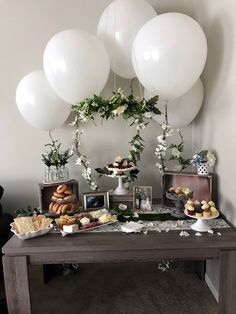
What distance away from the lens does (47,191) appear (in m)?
1.81

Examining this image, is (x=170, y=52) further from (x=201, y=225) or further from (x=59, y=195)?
(x=59, y=195)

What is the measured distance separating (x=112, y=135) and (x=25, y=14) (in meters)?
1.08

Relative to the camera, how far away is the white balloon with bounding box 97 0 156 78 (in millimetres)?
1618

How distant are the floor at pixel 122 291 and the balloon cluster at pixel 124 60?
116 cm

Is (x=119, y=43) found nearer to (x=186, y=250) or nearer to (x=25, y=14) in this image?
(x=25, y=14)

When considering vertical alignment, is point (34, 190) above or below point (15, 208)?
above

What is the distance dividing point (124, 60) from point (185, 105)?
0.49m

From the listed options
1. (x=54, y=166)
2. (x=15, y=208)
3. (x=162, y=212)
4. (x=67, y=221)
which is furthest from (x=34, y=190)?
(x=162, y=212)

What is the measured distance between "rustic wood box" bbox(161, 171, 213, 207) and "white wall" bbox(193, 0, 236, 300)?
3.2 inches

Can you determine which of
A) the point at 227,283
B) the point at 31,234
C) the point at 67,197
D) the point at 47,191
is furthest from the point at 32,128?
the point at 227,283

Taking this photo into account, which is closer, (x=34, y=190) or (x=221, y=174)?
(x=221, y=174)

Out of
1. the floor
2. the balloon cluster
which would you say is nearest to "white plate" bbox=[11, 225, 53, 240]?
the floor

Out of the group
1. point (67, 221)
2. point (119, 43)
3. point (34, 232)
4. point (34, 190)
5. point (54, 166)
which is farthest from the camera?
point (34, 190)

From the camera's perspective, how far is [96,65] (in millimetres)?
1507
